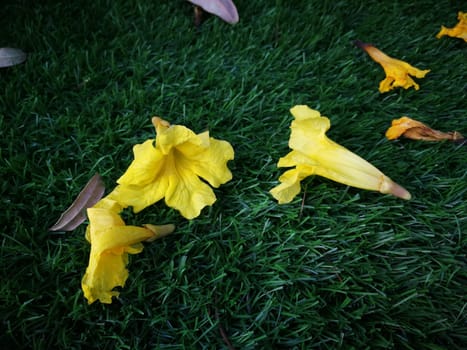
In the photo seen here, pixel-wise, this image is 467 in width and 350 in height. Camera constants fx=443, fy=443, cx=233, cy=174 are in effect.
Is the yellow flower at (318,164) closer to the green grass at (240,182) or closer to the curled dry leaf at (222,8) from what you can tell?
the green grass at (240,182)

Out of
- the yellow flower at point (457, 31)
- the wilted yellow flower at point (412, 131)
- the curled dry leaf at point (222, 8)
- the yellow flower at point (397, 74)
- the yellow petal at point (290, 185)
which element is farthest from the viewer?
the yellow flower at point (457, 31)

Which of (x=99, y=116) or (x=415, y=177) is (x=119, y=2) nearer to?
(x=99, y=116)

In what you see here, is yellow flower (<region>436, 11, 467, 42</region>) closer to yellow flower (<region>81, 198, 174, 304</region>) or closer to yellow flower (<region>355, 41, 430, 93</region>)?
yellow flower (<region>355, 41, 430, 93</region>)

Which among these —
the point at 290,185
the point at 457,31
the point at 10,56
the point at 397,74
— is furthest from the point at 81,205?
the point at 457,31

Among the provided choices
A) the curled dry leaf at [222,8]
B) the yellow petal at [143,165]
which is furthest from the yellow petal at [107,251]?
the curled dry leaf at [222,8]

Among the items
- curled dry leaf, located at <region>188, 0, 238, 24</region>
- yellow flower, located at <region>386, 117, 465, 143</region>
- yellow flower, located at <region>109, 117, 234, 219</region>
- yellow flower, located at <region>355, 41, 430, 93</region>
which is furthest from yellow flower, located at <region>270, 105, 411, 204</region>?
curled dry leaf, located at <region>188, 0, 238, 24</region>

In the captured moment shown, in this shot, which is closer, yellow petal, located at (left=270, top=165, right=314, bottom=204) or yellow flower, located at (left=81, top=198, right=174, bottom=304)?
yellow flower, located at (left=81, top=198, right=174, bottom=304)

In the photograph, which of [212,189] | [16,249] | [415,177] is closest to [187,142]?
[212,189]
